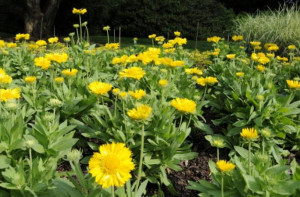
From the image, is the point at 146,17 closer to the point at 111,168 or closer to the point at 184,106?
the point at 184,106

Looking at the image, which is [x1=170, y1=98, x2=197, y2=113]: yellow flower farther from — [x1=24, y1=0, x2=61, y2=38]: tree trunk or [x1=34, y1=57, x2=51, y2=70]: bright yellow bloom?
[x1=24, y1=0, x2=61, y2=38]: tree trunk

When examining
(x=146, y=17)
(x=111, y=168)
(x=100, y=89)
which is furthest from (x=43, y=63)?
(x=146, y=17)

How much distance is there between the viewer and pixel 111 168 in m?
1.09

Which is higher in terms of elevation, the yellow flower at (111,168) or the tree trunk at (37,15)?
the tree trunk at (37,15)

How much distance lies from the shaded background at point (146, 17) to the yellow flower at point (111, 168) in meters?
10.9

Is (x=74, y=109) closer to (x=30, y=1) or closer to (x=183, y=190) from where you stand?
(x=183, y=190)

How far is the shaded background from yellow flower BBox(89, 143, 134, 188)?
10.9 m

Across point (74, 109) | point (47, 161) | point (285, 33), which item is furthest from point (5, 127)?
point (285, 33)

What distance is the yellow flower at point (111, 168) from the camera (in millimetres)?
1073

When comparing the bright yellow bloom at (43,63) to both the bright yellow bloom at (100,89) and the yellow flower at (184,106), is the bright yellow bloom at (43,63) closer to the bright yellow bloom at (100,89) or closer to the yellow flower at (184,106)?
the bright yellow bloom at (100,89)

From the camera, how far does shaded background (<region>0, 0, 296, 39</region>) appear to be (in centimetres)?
1159

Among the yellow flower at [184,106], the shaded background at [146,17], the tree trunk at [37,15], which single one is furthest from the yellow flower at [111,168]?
the shaded background at [146,17]

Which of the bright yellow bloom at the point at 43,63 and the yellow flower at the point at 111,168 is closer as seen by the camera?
the yellow flower at the point at 111,168

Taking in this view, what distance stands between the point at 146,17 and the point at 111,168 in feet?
37.2
